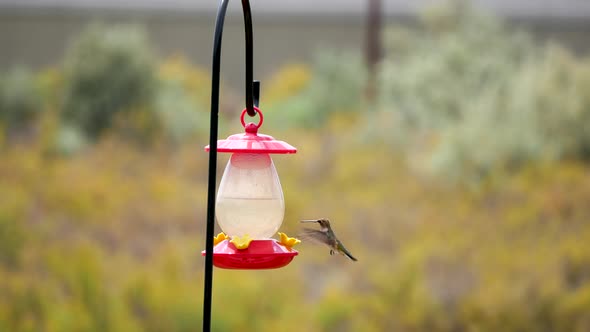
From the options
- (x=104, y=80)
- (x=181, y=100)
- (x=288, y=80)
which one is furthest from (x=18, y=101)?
(x=288, y=80)

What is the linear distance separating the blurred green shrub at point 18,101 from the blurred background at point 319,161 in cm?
2

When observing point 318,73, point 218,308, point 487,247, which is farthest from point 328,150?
point 218,308

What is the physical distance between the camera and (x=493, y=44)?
354 inches

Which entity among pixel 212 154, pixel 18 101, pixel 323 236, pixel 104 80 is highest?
pixel 212 154

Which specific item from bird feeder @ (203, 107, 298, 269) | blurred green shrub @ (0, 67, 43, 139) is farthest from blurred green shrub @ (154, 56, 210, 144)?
bird feeder @ (203, 107, 298, 269)

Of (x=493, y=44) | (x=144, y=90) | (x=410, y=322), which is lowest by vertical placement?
(x=410, y=322)

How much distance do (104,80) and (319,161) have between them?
223 cm

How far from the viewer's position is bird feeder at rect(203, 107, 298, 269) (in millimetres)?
2229

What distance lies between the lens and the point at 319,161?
833 centimetres

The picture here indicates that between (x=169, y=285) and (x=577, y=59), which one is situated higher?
(x=577, y=59)

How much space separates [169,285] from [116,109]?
227 centimetres

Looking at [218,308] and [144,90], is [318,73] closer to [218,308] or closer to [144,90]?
[144,90]

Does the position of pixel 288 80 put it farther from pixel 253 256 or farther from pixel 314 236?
pixel 253 256

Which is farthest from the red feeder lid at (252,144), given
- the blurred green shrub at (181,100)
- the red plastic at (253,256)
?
the blurred green shrub at (181,100)
